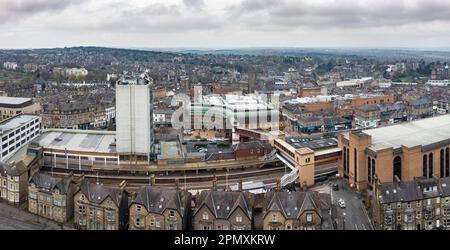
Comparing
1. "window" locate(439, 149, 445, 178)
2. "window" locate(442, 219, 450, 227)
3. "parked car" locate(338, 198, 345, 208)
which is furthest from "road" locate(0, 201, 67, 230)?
"window" locate(439, 149, 445, 178)

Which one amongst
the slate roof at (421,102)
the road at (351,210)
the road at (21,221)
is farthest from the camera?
the slate roof at (421,102)

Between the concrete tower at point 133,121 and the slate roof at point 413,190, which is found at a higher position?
the concrete tower at point 133,121

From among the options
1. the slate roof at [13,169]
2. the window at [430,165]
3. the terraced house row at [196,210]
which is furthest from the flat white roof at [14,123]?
the window at [430,165]

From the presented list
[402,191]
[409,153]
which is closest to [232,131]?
[409,153]

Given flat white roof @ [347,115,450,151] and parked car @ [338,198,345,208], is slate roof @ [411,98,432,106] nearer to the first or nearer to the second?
flat white roof @ [347,115,450,151]

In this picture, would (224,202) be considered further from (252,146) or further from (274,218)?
(252,146)

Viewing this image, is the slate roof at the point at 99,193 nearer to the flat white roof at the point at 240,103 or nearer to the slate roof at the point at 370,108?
the flat white roof at the point at 240,103
